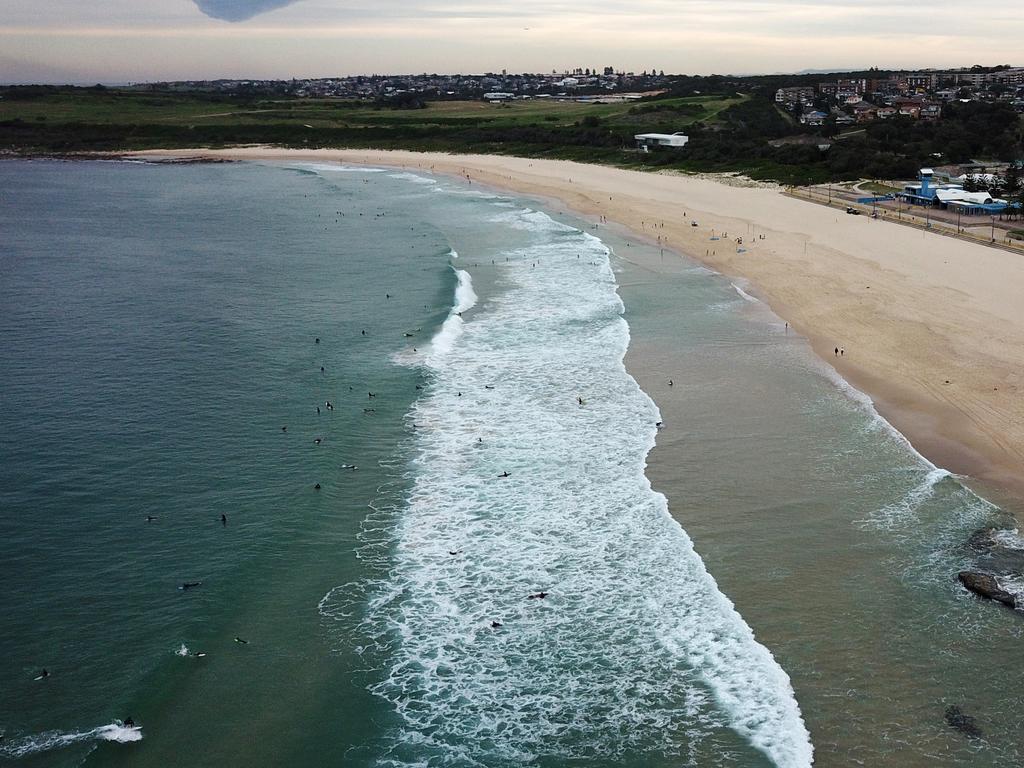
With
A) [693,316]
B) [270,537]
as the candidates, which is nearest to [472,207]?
[693,316]

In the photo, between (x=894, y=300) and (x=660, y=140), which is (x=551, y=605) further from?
(x=660, y=140)

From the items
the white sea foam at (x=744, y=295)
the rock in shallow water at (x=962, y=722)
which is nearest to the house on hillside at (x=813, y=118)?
the white sea foam at (x=744, y=295)

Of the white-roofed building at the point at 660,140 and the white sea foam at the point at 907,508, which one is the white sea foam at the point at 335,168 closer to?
the white-roofed building at the point at 660,140

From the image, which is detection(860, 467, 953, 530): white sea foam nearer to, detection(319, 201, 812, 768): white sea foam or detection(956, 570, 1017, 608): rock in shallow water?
detection(956, 570, 1017, 608): rock in shallow water

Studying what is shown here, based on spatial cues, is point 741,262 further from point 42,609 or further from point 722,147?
point 722,147

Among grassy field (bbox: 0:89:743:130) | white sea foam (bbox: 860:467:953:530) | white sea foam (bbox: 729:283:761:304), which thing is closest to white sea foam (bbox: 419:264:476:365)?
white sea foam (bbox: 729:283:761:304)

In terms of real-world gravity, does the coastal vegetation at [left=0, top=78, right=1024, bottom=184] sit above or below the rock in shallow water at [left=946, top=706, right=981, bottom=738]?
above
